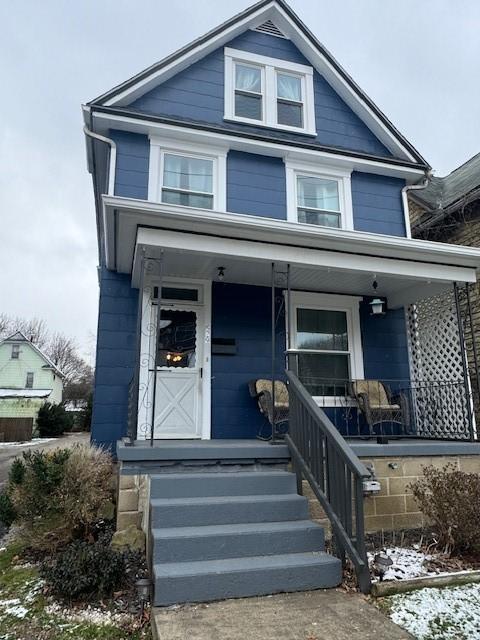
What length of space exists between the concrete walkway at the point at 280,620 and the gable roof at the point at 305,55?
7.99 meters

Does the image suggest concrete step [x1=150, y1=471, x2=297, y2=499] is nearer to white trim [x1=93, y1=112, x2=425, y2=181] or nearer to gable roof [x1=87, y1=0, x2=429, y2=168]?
white trim [x1=93, y1=112, x2=425, y2=181]

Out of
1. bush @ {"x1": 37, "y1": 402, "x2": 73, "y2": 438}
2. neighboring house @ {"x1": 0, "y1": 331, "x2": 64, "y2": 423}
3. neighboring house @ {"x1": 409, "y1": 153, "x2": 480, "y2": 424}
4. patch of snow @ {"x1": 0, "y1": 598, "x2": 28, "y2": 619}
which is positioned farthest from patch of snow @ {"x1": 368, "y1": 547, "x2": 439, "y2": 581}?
neighboring house @ {"x1": 0, "y1": 331, "x2": 64, "y2": 423}

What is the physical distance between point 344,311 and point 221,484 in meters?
4.43

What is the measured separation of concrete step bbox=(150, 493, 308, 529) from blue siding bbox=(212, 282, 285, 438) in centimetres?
257

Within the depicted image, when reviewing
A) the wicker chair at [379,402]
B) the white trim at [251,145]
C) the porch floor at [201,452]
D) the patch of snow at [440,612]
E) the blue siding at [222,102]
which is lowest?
the patch of snow at [440,612]

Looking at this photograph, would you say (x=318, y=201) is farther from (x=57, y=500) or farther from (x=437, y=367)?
(x=57, y=500)

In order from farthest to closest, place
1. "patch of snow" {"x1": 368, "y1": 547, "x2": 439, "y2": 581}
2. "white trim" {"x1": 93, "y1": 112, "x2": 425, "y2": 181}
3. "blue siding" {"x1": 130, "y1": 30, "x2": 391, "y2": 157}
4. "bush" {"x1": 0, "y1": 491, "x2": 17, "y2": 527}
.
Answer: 1. "blue siding" {"x1": 130, "y1": 30, "x2": 391, "y2": 157}
2. "white trim" {"x1": 93, "y1": 112, "x2": 425, "y2": 181}
3. "bush" {"x1": 0, "y1": 491, "x2": 17, "y2": 527}
4. "patch of snow" {"x1": 368, "y1": 547, "x2": 439, "y2": 581}

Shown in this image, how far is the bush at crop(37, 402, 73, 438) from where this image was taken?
73.2ft

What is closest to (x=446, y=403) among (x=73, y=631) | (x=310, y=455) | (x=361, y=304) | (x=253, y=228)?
(x=361, y=304)

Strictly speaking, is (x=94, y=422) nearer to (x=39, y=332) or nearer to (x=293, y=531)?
(x=293, y=531)

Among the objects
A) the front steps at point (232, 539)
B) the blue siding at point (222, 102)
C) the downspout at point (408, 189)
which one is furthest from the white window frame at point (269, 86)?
the front steps at point (232, 539)

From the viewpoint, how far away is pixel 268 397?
6.59 metres

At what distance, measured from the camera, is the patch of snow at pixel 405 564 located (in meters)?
3.67

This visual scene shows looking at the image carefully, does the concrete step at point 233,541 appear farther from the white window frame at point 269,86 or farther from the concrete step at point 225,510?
the white window frame at point 269,86
